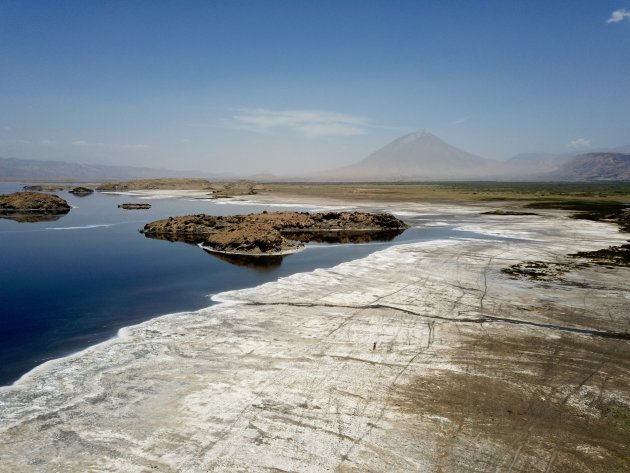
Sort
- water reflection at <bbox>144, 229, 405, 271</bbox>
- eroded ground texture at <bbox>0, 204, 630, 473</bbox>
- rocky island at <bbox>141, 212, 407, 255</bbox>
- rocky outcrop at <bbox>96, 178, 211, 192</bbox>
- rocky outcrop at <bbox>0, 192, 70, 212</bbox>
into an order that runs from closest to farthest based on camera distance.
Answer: eroded ground texture at <bbox>0, 204, 630, 473</bbox>
water reflection at <bbox>144, 229, 405, 271</bbox>
rocky island at <bbox>141, 212, 407, 255</bbox>
rocky outcrop at <bbox>0, 192, 70, 212</bbox>
rocky outcrop at <bbox>96, 178, 211, 192</bbox>

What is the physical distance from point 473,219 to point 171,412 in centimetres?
4297

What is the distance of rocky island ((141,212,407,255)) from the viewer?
28.4 meters

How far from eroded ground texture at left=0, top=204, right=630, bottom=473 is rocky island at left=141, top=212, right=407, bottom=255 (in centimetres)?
1185

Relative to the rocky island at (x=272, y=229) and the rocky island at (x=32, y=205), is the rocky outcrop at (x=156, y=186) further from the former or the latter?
the rocky island at (x=272, y=229)

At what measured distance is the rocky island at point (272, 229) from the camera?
93.2 ft

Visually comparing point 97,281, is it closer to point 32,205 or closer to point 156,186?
point 32,205

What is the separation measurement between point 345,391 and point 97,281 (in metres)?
15.0

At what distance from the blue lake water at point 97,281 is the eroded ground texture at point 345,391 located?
4.64 ft

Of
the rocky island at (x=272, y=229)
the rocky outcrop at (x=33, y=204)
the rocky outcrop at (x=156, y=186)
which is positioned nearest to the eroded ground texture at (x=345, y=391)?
the rocky island at (x=272, y=229)

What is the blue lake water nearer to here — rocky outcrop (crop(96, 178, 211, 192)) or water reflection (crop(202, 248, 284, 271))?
water reflection (crop(202, 248, 284, 271))

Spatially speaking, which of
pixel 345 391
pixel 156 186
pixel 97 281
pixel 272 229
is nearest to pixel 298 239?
pixel 272 229

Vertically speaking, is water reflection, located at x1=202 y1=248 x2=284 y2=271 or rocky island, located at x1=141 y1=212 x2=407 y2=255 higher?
rocky island, located at x1=141 y1=212 x2=407 y2=255

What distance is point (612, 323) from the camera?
13.8 meters

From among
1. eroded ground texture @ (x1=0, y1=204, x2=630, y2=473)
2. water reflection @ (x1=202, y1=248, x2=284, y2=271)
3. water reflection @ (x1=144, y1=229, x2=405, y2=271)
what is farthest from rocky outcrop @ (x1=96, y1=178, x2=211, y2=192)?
eroded ground texture @ (x1=0, y1=204, x2=630, y2=473)
